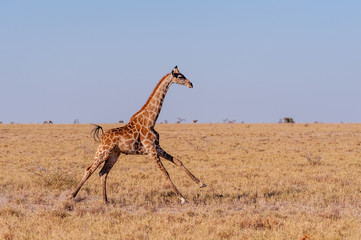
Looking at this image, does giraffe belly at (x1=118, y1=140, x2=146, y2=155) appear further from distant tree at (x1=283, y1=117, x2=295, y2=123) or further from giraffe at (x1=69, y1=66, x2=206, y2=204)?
distant tree at (x1=283, y1=117, x2=295, y2=123)

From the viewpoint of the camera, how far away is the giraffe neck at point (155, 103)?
11.4 m

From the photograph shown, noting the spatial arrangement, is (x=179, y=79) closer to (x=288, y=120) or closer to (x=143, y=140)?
(x=143, y=140)

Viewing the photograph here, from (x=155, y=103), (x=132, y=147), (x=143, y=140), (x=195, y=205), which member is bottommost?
(x=195, y=205)

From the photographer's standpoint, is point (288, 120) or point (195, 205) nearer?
point (195, 205)

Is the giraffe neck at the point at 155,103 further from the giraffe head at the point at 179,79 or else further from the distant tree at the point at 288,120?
the distant tree at the point at 288,120

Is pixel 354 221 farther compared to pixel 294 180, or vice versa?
pixel 294 180

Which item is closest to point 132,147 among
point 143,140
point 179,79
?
point 143,140

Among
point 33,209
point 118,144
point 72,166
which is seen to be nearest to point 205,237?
point 118,144

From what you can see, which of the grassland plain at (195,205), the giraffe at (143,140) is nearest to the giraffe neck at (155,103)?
the giraffe at (143,140)

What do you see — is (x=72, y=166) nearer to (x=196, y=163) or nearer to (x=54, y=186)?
(x=196, y=163)

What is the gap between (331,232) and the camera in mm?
8172

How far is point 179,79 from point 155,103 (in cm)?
81

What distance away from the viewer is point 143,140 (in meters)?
11.0

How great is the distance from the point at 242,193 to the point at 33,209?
4.98m
